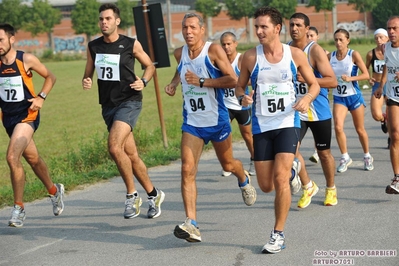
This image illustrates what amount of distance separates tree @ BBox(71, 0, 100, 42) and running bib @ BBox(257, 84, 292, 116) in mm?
86019

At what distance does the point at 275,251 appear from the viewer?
6.96 metres

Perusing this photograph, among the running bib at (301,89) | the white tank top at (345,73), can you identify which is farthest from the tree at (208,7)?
the running bib at (301,89)

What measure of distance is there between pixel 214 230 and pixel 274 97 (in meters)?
1.64

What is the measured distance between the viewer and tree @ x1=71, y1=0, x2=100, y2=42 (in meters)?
92.3

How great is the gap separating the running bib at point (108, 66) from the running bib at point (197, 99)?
1.22 metres

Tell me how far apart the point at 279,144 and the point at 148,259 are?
1605mm

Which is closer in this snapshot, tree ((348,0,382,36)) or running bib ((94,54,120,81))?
running bib ((94,54,120,81))

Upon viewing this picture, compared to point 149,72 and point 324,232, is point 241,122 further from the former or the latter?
point 324,232

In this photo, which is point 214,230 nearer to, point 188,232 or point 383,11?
point 188,232

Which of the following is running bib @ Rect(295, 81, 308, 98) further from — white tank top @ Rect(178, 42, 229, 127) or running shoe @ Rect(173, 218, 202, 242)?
running shoe @ Rect(173, 218, 202, 242)

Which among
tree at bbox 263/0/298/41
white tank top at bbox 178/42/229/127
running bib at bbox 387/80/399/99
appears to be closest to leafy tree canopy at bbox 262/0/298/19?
tree at bbox 263/0/298/41

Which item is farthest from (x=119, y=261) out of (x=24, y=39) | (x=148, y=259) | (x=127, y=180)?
(x=24, y=39)

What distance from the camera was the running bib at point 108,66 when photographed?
9047 millimetres

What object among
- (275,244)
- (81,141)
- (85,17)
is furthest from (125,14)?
(275,244)
